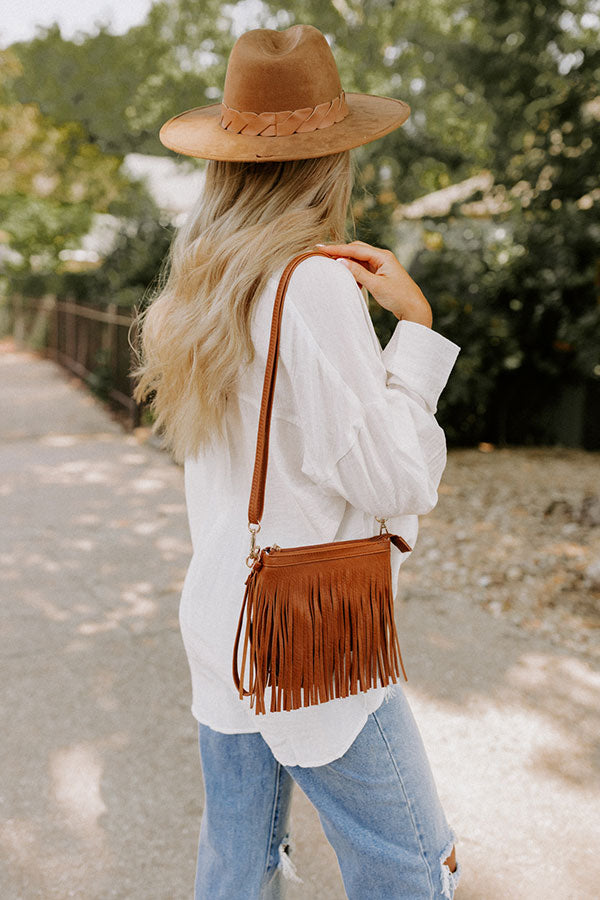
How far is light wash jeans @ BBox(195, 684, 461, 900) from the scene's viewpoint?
52.4 inches

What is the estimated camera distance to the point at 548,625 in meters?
3.90

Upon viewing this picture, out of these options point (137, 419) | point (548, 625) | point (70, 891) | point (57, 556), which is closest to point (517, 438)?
point (137, 419)

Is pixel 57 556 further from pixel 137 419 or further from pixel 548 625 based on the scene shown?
pixel 137 419

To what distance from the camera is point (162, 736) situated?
9.35 feet

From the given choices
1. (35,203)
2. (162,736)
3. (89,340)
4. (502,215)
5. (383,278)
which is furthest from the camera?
(35,203)

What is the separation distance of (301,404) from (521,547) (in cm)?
410

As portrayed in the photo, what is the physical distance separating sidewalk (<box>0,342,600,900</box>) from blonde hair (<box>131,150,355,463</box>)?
148 centimetres

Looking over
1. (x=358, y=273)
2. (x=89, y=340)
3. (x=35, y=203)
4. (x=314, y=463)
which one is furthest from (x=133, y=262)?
(x=35, y=203)

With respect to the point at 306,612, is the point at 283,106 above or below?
above

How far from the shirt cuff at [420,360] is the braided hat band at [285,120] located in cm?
36

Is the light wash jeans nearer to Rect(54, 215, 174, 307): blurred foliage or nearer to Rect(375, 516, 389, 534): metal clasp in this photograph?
Rect(375, 516, 389, 534): metal clasp

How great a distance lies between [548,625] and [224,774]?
281 cm

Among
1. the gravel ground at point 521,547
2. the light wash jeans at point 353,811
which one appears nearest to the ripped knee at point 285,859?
the light wash jeans at point 353,811

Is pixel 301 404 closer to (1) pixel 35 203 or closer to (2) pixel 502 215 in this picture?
(2) pixel 502 215
